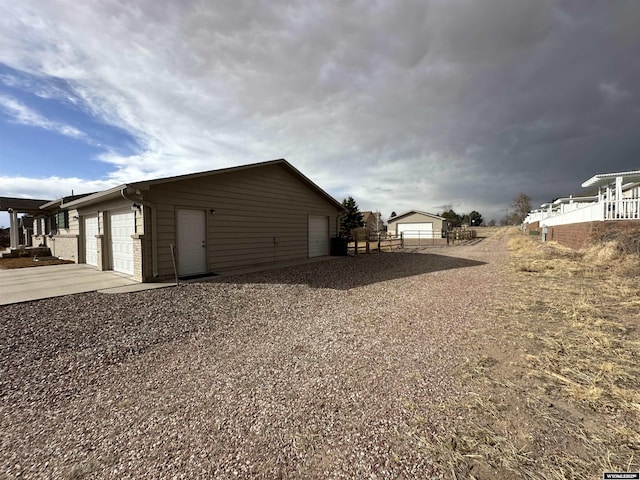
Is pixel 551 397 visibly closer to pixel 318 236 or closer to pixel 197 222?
pixel 197 222

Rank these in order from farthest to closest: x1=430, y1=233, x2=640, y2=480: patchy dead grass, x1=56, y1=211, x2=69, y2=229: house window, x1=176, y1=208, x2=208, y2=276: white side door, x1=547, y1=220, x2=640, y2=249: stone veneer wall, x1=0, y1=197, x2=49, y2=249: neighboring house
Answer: x1=0, y1=197, x2=49, y2=249: neighboring house < x1=56, y1=211, x2=69, y2=229: house window < x1=547, y1=220, x2=640, y2=249: stone veneer wall < x1=176, y1=208, x2=208, y2=276: white side door < x1=430, y1=233, x2=640, y2=480: patchy dead grass

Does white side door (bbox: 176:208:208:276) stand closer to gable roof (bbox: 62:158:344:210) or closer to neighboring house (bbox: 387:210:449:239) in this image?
gable roof (bbox: 62:158:344:210)

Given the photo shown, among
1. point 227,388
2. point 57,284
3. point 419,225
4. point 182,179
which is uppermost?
point 182,179

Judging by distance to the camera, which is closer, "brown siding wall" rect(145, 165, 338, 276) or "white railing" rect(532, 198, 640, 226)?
"brown siding wall" rect(145, 165, 338, 276)

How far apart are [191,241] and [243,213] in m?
2.21

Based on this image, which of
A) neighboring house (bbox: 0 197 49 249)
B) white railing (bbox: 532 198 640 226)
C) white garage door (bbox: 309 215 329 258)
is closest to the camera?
Result: white railing (bbox: 532 198 640 226)

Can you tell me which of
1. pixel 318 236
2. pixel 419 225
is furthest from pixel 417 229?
pixel 318 236

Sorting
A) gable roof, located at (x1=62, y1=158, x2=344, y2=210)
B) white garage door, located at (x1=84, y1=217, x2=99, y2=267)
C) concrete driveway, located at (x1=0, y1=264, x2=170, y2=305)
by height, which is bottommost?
concrete driveway, located at (x1=0, y1=264, x2=170, y2=305)

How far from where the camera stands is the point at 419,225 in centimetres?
3591

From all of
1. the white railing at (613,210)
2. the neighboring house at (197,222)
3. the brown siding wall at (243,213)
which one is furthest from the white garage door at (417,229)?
the brown siding wall at (243,213)

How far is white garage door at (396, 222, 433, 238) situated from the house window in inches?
1215

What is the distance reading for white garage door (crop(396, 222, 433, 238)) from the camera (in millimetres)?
34750

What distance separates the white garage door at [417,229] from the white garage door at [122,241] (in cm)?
3063

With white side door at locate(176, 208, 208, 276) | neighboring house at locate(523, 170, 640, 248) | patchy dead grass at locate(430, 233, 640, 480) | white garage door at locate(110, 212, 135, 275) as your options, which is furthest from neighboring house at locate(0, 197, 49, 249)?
neighboring house at locate(523, 170, 640, 248)
